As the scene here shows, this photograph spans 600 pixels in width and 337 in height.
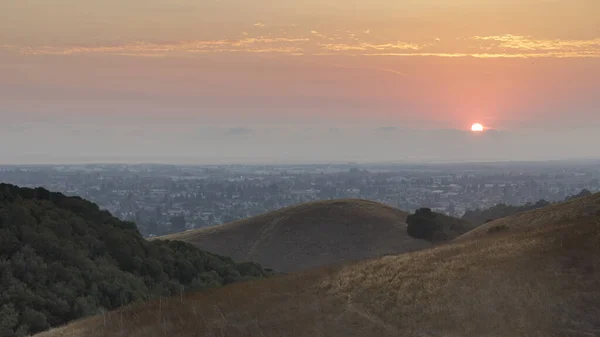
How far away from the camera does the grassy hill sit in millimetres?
19828

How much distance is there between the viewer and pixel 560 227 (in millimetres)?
28375

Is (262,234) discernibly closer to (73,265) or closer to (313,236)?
(313,236)

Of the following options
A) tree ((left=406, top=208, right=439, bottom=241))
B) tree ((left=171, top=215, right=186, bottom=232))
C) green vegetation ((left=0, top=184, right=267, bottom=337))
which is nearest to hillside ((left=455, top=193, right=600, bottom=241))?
green vegetation ((left=0, top=184, right=267, bottom=337))

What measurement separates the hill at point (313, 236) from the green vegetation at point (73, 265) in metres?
28.8

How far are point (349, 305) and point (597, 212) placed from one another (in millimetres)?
17544

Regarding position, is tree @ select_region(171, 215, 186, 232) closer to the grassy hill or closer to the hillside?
the hillside

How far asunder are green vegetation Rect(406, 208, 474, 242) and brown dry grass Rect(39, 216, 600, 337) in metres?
55.5

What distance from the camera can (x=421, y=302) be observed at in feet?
71.3

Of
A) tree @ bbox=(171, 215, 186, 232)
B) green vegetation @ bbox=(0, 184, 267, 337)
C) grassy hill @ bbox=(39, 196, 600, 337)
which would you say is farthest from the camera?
tree @ bbox=(171, 215, 186, 232)

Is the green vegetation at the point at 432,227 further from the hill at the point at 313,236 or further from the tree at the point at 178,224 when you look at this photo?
the tree at the point at 178,224

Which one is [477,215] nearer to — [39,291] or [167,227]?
[167,227]

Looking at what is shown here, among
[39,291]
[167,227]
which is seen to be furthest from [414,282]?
[167,227]

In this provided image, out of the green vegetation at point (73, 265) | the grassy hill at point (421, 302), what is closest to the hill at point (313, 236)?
the green vegetation at point (73, 265)

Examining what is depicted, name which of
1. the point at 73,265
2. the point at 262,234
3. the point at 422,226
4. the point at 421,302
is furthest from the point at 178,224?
the point at 421,302
